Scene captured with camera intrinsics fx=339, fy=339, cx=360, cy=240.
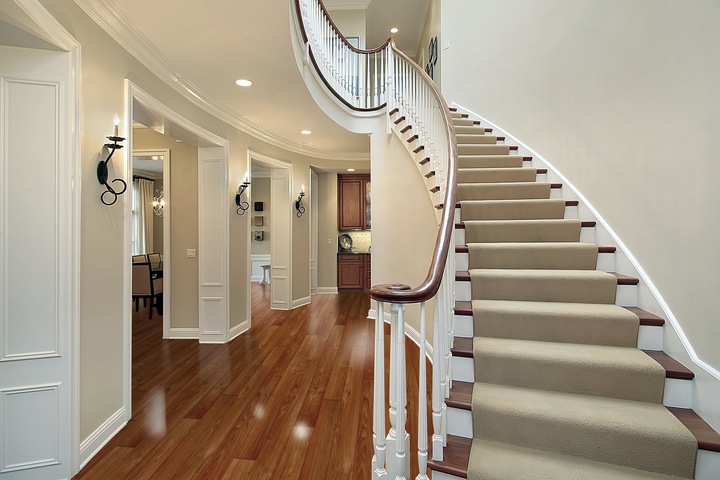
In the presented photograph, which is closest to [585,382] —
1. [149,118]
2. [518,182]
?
[518,182]

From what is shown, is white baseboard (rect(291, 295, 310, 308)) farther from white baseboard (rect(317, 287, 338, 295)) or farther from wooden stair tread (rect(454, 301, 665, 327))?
wooden stair tread (rect(454, 301, 665, 327))

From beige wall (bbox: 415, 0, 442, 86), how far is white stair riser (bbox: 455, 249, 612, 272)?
4403 mm

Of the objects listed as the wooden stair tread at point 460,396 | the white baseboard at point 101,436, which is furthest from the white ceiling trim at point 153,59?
the wooden stair tread at point 460,396

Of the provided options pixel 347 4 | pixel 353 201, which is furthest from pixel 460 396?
pixel 347 4

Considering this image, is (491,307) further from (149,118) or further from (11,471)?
(149,118)

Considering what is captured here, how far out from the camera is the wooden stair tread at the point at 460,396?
1.54 metres

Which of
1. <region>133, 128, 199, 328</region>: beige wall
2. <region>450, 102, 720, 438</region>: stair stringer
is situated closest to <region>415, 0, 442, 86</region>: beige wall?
<region>450, 102, 720, 438</region>: stair stringer

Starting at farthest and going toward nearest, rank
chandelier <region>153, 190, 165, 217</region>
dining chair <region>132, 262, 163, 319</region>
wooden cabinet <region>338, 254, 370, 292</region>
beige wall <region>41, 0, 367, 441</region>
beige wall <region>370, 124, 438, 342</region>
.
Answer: chandelier <region>153, 190, 165, 217</region> → wooden cabinet <region>338, 254, 370, 292</region> → dining chair <region>132, 262, 163, 319</region> → beige wall <region>370, 124, 438, 342</region> → beige wall <region>41, 0, 367, 441</region>

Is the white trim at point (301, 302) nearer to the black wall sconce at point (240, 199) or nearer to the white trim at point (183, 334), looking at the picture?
the white trim at point (183, 334)

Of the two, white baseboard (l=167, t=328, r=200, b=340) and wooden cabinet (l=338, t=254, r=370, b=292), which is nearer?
white baseboard (l=167, t=328, r=200, b=340)

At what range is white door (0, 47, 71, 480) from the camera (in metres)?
1.74

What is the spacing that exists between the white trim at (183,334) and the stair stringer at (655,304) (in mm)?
4183

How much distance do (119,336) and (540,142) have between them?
4.02 metres

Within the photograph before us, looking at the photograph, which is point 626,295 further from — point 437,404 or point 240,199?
point 240,199
